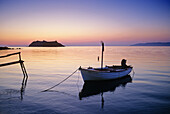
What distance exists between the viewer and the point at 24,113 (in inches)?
441

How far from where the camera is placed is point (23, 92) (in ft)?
54.3

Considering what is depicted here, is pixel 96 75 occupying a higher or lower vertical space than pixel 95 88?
higher

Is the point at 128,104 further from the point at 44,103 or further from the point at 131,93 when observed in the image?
the point at 44,103

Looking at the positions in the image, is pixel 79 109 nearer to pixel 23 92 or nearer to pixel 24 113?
pixel 24 113

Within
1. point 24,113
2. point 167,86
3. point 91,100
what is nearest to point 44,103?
point 24,113

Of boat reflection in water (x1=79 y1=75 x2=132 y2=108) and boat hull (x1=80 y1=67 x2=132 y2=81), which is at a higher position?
boat hull (x1=80 y1=67 x2=132 y2=81)

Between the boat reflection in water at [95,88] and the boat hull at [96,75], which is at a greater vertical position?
the boat hull at [96,75]

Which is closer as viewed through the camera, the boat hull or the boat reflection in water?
the boat reflection in water

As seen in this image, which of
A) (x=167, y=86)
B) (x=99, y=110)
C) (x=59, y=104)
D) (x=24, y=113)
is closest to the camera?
(x=24, y=113)

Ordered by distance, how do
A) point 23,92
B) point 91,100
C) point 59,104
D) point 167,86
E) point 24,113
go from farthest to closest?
point 167,86 → point 23,92 → point 91,100 → point 59,104 → point 24,113

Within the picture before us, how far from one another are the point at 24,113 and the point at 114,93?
9.87 metres

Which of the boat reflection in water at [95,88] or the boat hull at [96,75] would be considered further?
the boat hull at [96,75]

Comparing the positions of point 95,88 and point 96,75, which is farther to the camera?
point 96,75

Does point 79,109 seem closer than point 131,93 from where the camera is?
Yes
